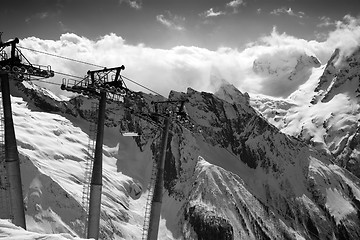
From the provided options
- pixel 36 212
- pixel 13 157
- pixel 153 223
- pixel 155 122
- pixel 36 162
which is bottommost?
pixel 36 212

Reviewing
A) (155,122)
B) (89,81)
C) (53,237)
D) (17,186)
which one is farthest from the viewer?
(155,122)

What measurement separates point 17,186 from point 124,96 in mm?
15751

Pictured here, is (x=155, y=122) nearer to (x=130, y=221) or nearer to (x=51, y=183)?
(x=51, y=183)

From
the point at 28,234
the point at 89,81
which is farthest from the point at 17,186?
the point at 28,234

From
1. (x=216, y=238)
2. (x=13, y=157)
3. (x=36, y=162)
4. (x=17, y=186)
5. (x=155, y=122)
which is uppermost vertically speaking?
(x=155, y=122)

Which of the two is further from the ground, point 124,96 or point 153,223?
point 124,96

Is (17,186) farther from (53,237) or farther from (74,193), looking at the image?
(74,193)

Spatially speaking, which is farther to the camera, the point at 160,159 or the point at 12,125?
the point at 160,159

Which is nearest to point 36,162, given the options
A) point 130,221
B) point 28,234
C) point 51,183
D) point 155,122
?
point 51,183

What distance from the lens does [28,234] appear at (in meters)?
30.4

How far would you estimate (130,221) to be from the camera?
191750 millimetres

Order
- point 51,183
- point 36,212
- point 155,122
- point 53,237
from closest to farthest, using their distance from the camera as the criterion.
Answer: point 53,237
point 155,122
point 36,212
point 51,183

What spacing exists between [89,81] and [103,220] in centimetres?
13179

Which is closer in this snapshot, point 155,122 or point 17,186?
point 17,186
